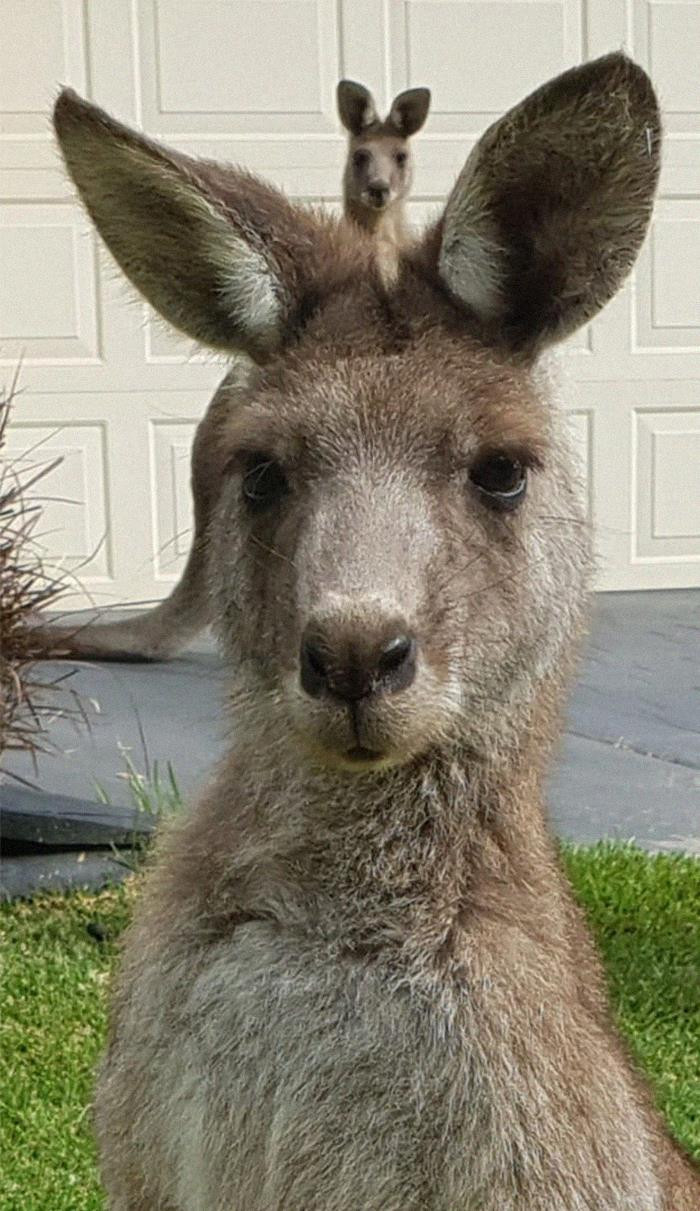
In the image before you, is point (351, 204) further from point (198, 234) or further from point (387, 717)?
point (387, 717)

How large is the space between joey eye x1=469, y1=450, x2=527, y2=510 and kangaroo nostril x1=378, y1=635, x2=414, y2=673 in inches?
9.4

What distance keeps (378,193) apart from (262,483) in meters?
4.79

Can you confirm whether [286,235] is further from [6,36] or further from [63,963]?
[6,36]

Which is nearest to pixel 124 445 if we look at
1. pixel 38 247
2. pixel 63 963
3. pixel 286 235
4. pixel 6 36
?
pixel 38 247

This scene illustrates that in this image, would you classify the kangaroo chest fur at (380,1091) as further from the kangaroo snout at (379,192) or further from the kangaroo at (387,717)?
the kangaroo snout at (379,192)

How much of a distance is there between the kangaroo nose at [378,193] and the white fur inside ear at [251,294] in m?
4.54

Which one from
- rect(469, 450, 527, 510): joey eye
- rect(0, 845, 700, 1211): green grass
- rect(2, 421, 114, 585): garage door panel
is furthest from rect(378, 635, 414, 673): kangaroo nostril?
rect(2, 421, 114, 585): garage door panel

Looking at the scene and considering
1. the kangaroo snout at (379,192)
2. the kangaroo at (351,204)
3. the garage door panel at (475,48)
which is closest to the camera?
the kangaroo at (351,204)

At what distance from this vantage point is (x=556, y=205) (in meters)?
1.75

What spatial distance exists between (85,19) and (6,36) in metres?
0.31

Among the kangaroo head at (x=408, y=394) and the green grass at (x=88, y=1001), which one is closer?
the kangaroo head at (x=408, y=394)

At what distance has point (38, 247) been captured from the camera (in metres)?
7.10

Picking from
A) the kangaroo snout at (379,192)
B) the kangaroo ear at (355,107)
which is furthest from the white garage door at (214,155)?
the kangaroo snout at (379,192)

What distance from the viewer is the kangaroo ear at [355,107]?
6672 millimetres
